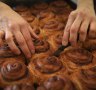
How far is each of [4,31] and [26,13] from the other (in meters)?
0.47

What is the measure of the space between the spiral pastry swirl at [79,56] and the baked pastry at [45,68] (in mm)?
73

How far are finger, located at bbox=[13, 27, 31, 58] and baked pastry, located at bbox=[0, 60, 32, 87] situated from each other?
13 cm

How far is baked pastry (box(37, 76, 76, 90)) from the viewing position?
3.67ft

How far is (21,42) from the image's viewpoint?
4.42ft

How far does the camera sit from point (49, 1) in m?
2.10

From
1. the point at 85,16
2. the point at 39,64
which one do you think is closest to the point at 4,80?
the point at 39,64

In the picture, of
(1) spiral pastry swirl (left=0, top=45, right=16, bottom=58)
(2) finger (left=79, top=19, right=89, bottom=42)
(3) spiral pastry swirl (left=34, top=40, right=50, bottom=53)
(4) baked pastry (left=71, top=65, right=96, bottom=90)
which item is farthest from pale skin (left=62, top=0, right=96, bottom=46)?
(1) spiral pastry swirl (left=0, top=45, right=16, bottom=58)

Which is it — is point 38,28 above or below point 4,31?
below

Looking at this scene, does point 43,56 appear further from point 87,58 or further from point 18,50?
point 87,58

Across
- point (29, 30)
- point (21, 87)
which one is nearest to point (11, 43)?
point (29, 30)

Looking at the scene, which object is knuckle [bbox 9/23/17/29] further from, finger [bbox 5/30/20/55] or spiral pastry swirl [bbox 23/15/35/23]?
spiral pastry swirl [bbox 23/15/35/23]

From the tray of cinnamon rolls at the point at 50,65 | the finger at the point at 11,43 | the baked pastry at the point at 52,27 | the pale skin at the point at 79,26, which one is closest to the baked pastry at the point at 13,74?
the tray of cinnamon rolls at the point at 50,65

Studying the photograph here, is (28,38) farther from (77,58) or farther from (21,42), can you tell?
(77,58)

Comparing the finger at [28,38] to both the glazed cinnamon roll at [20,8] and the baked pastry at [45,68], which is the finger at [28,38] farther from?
the glazed cinnamon roll at [20,8]
